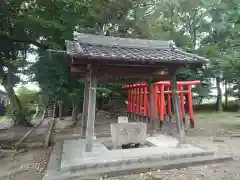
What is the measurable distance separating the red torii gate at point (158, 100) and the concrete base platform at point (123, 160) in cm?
265

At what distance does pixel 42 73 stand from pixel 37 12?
7.48ft

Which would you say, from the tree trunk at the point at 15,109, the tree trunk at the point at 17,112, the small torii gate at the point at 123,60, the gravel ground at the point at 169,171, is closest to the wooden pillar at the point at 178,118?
the small torii gate at the point at 123,60

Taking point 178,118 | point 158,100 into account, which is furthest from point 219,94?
point 178,118

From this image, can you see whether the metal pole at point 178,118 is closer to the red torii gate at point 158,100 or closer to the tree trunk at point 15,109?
the red torii gate at point 158,100

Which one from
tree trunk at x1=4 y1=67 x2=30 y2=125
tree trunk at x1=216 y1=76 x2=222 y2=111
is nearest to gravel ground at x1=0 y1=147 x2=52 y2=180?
tree trunk at x1=4 y1=67 x2=30 y2=125

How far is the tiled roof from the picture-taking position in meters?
4.80

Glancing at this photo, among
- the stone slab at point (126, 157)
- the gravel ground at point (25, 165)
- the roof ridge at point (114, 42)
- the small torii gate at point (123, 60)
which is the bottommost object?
the gravel ground at point (25, 165)

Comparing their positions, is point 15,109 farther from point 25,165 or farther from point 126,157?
point 126,157

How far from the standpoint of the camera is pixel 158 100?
8.43 meters

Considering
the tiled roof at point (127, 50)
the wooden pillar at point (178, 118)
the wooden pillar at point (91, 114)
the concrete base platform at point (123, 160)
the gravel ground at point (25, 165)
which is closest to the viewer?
the concrete base platform at point (123, 160)

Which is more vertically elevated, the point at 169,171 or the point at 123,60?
the point at 123,60

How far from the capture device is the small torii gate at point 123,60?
4.82 meters

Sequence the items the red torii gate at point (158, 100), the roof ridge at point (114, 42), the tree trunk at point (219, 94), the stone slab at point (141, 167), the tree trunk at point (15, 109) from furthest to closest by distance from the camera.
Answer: the tree trunk at point (219, 94) → the tree trunk at point (15, 109) → the red torii gate at point (158, 100) → the roof ridge at point (114, 42) → the stone slab at point (141, 167)

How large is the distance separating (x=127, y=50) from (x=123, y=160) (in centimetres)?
263
